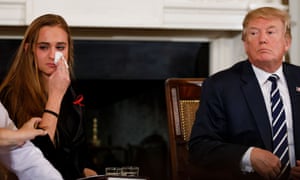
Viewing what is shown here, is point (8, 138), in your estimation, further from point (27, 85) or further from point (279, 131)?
point (279, 131)

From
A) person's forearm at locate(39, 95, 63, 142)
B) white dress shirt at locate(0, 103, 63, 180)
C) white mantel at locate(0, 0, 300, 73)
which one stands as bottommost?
white dress shirt at locate(0, 103, 63, 180)

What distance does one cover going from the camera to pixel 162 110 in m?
3.37

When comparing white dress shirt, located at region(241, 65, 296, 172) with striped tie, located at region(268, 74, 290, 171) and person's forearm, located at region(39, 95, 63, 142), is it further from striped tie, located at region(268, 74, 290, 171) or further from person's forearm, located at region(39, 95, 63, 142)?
person's forearm, located at region(39, 95, 63, 142)

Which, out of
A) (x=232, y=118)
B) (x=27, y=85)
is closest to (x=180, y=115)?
→ (x=232, y=118)

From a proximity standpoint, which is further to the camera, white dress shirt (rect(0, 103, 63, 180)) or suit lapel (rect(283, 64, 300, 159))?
suit lapel (rect(283, 64, 300, 159))

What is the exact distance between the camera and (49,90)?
204 cm

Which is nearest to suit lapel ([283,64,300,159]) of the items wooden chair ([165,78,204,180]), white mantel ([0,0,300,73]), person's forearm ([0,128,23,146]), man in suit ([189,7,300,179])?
man in suit ([189,7,300,179])

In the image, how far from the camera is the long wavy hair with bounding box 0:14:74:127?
199 centimetres

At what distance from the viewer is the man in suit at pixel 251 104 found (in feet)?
5.89

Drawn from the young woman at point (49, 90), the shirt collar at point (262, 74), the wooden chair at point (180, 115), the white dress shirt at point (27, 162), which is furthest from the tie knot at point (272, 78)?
the white dress shirt at point (27, 162)

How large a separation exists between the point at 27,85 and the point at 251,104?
0.81 metres

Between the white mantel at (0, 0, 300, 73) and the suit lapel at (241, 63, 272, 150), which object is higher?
the white mantel at (0, 0, 300, 73)

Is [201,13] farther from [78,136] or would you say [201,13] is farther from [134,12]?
[78,136]

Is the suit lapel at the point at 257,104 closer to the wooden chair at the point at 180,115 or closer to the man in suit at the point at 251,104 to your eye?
the man in suit at the point at 251,104
